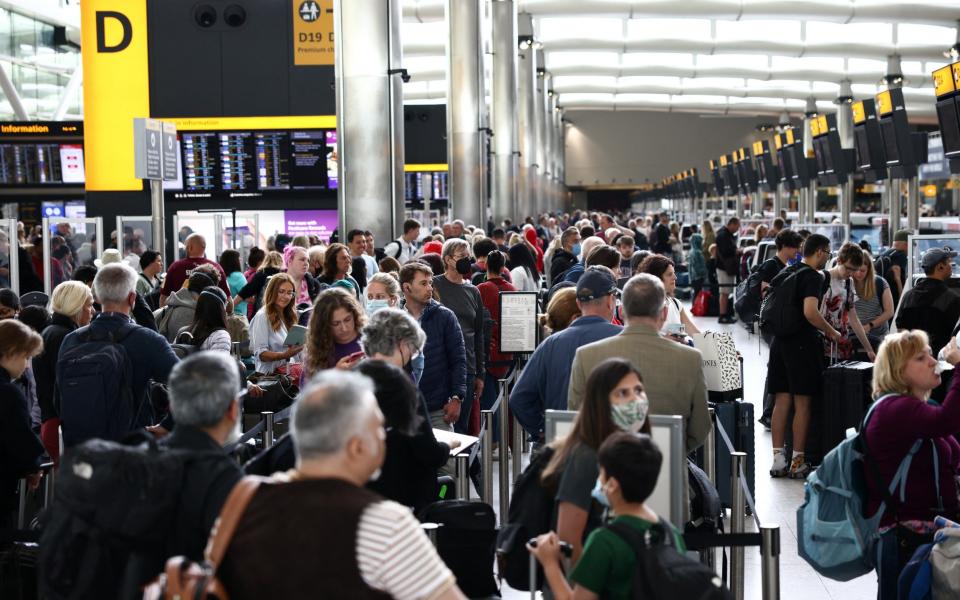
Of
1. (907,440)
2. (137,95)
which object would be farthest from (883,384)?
(137,95)

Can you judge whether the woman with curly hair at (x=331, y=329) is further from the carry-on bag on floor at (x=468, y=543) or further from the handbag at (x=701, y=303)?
the handbag at (x=701, y=303)

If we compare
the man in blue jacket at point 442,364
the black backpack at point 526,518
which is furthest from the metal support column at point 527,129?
the black backpack at point 526,518

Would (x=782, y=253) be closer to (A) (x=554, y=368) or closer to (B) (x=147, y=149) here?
(A) (x=554, y=368)

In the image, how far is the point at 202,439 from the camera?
3.28 meters

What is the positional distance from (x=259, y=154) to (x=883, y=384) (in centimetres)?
1652

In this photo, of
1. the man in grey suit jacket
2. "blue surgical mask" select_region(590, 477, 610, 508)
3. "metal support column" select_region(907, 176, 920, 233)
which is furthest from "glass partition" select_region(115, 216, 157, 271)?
"blue surgical mask" select_region(590, 477, 610, 508)

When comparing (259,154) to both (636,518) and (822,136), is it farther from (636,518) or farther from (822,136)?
(636,518)

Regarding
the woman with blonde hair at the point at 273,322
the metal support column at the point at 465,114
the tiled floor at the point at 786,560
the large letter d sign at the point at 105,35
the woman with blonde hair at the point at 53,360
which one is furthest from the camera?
the metal support column at the point at 465,114

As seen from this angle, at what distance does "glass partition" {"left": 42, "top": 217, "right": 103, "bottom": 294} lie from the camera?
12.0 meters

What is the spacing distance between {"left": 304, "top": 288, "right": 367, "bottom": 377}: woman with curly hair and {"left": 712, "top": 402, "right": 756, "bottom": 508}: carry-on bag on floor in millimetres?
2444

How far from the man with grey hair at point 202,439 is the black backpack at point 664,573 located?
1068 millimetres

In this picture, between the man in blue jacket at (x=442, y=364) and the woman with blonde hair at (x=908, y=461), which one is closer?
the woman with blonde hair at (x=908, y=461)

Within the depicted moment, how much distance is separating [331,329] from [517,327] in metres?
3.09

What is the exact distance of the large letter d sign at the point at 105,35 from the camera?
20578 mm
